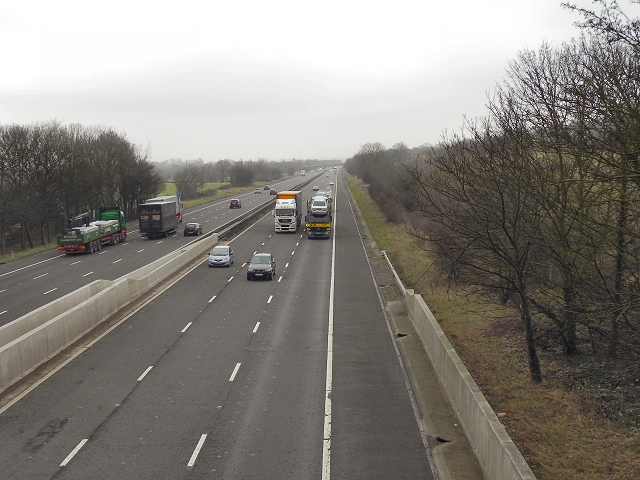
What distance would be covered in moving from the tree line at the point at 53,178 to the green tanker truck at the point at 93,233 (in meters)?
6.42

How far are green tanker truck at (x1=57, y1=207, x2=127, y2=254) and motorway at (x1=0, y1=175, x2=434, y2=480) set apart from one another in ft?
68.3

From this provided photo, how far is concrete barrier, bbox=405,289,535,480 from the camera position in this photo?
36.1 feet

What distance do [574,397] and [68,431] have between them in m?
13.0

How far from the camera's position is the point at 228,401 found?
55.6ft

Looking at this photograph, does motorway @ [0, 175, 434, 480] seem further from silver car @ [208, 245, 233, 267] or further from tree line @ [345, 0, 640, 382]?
silver car @ [208, 245, 233, 267]

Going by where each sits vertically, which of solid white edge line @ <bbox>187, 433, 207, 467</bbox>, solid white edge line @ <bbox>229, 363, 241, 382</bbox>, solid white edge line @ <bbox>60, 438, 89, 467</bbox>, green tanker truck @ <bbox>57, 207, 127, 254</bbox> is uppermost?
green tanker truck @ <bbox>57, 207, 127, 254</bbox>

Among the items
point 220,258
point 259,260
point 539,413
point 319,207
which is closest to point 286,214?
point 319,207

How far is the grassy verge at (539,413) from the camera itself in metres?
12.8

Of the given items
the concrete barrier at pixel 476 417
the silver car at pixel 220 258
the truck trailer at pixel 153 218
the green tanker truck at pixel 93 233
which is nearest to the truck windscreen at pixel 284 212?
the truck trailer at pixel 153 218

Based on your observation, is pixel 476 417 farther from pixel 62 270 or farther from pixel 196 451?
pixel 62 270

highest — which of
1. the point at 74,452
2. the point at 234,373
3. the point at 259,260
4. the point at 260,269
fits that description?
the point at 259,260

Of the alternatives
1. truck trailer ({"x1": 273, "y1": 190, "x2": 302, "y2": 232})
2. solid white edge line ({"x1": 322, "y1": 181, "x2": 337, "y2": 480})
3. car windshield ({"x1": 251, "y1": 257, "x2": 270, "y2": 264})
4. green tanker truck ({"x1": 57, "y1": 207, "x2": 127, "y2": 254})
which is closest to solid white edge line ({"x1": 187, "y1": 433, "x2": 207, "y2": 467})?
solid white edge line ({"x1": 322, "y1": 181, "x2": 337, "y2": 480})

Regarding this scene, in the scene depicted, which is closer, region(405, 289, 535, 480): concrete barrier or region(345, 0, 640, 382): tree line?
region(405, 289, 535, 480): concrete barrier

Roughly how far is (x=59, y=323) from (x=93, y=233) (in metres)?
32.2
